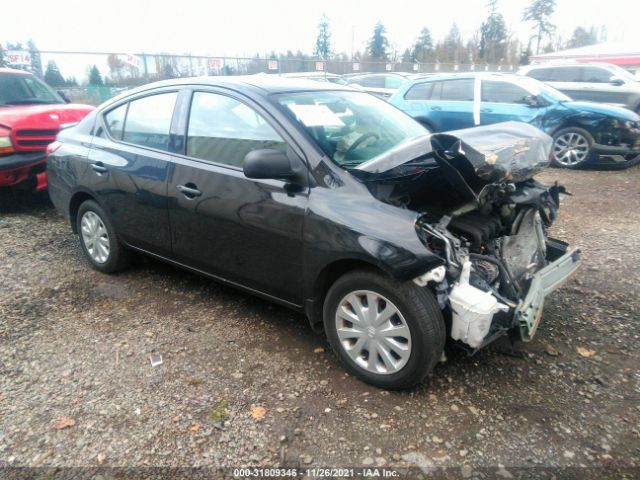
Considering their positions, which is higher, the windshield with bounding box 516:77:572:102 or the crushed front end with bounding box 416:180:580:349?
the windshield with bounding box 516:77:572:102

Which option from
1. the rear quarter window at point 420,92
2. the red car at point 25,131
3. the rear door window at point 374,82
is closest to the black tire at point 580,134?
the rear quarter window at point 420,92

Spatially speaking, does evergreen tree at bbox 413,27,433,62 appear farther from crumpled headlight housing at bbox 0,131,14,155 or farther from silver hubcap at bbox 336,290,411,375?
silver hubcap at bbox 336,290,411,375

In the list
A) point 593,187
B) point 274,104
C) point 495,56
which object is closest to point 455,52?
point 495,56

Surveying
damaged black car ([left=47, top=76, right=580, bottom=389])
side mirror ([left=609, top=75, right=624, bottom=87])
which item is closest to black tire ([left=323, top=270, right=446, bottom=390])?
damaged black car ([left=47, top=76, right=580, bottom=389])

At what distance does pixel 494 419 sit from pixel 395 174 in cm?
143

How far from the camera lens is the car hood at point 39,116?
6.12 meters

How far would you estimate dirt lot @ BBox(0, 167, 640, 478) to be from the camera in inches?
94.9

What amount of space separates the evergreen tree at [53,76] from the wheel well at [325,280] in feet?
43.7

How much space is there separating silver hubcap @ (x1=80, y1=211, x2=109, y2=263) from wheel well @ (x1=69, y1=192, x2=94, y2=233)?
0.14 meters

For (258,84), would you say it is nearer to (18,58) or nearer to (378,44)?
(18,58)

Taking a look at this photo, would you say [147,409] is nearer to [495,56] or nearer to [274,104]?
[274,104]

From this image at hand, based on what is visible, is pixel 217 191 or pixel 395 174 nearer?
pixel 395 174

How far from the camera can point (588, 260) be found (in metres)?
4.64

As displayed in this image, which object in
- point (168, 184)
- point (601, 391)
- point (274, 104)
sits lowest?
point (601, 391)
